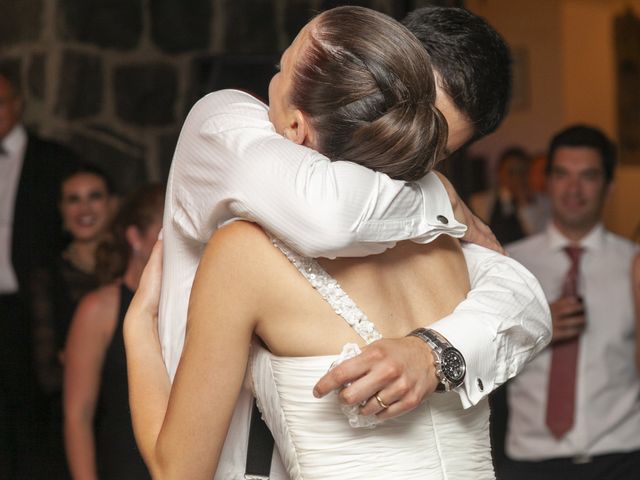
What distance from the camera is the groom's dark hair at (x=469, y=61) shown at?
5.92 ft

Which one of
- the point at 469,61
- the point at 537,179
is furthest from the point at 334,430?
the point at 537,179

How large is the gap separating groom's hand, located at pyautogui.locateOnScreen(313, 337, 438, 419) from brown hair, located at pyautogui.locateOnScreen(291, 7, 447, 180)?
0.24m

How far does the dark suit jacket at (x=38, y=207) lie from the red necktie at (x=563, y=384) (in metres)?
2.15

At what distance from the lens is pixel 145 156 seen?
16.4 feet

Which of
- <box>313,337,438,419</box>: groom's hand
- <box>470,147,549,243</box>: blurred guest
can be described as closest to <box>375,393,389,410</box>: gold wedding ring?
<box>313,337,438,419</box>: groom's hand

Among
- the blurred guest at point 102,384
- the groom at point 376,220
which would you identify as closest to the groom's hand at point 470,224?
the groom at point 376,220

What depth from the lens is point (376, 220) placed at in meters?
1.43

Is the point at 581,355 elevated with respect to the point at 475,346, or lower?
lower

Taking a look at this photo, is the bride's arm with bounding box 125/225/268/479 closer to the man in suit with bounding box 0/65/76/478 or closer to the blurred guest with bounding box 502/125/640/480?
the blurred guest with bounding box 502/125/640/480

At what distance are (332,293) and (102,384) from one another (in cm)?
194

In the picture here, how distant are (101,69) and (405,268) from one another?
359 cm

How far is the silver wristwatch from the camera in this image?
4.80ft

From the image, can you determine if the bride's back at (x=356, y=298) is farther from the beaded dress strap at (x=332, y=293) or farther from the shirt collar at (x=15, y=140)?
the shirt collar at (x=15, y=140)

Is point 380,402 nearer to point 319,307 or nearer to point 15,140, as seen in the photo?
point 319,307
